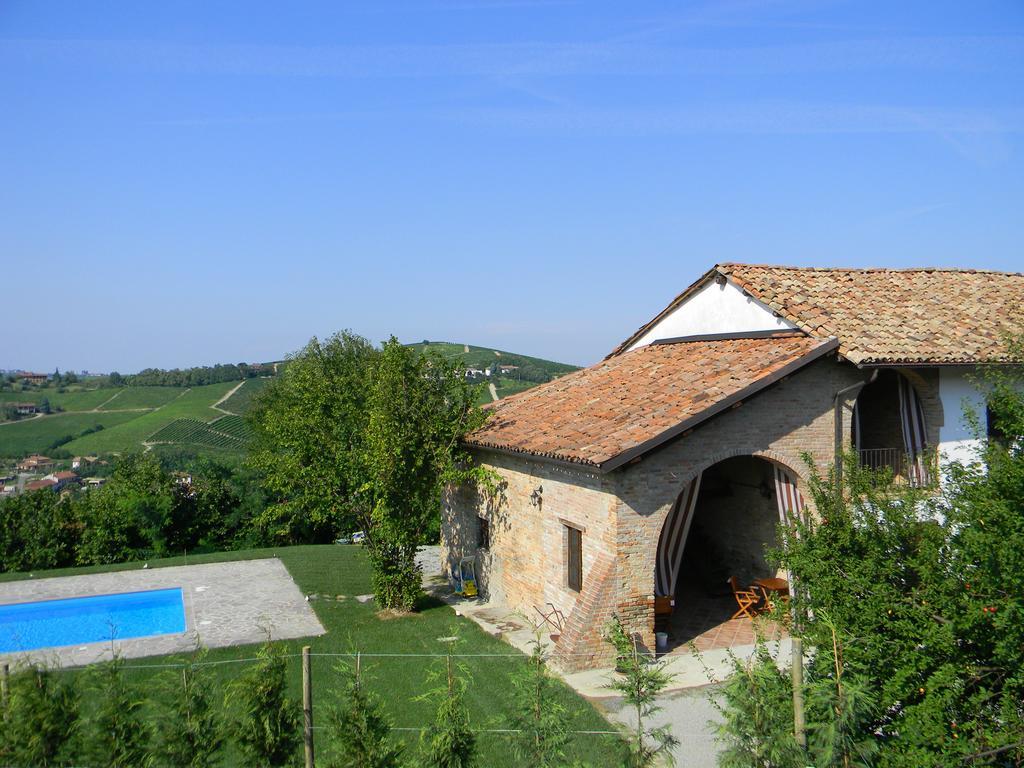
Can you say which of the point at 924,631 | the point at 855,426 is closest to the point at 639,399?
the point at 855,426

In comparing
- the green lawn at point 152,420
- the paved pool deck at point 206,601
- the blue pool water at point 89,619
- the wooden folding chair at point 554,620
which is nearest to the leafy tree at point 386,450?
the paved pool deck at point 206,601

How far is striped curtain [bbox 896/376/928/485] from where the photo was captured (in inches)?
575

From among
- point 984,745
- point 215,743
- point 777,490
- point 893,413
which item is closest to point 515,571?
point 777,490

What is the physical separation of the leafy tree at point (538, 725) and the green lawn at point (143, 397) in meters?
76.4

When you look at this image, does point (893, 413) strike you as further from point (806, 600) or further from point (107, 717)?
point (107, 717)

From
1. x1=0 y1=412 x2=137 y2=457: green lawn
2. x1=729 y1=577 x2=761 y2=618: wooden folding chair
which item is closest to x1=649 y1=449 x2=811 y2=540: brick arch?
x1=729 y1=577 x2=761 y2=618: wooden folding chair

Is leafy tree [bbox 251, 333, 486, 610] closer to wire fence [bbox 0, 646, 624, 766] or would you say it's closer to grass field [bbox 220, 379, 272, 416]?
wire fence [bbox 0, 646, 624, 766]

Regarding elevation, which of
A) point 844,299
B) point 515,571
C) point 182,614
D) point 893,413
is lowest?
point 182,614

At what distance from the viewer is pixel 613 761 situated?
8883mm

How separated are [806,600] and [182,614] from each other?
13995mm

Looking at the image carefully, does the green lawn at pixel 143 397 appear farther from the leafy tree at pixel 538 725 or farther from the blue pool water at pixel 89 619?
the leafy tree at pixel 538 725

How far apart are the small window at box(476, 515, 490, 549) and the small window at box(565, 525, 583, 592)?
3.66 metres

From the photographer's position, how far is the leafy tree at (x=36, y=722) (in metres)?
6.61

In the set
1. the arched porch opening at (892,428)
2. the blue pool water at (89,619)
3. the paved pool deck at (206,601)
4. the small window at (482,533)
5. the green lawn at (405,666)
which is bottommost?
the blue pool water at (89,619)
